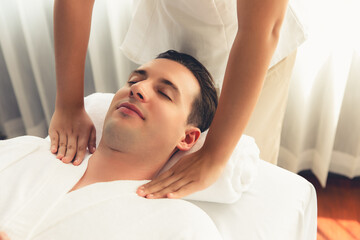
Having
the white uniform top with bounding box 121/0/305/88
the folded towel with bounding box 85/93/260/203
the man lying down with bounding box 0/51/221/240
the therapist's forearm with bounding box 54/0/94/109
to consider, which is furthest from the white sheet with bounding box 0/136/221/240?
the white uniform top with bounding box 121/0/305/88

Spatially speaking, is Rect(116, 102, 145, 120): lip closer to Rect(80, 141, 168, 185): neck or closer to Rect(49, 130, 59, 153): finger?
Rect(80, 141, 168, 185): neck

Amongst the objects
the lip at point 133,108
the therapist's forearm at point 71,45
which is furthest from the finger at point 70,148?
the lip at point 133,108

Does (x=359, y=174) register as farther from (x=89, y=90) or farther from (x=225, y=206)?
(x=89, y=90)

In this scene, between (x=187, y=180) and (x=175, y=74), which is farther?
(x=175, y=74)

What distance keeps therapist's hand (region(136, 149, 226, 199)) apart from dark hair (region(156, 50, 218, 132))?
0.74ft

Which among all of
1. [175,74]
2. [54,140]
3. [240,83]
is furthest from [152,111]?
[54,140]

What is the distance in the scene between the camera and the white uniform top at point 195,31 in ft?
4.25

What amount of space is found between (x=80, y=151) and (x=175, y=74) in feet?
1.44

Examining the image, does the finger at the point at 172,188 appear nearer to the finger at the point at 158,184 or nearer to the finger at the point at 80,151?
the finger at the point at 158,184

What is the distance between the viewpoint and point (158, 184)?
1.14 m

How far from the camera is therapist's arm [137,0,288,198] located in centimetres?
107

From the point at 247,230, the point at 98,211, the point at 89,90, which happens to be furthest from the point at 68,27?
the point at 89,90

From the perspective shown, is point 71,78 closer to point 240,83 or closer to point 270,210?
point 240,83

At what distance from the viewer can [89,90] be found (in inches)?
97.7
